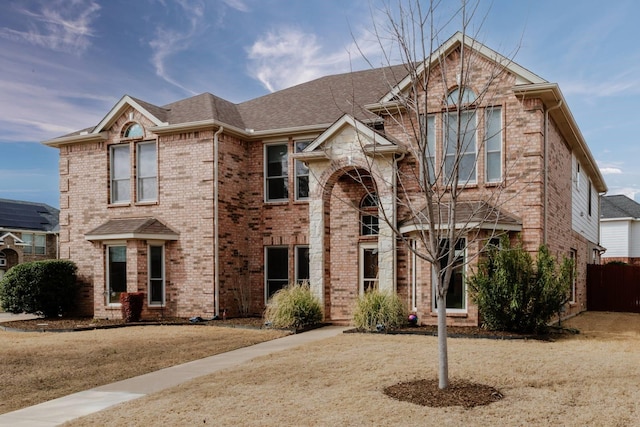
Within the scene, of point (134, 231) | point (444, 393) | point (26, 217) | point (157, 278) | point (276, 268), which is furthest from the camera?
point (26, 217)

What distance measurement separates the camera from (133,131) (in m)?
18.1

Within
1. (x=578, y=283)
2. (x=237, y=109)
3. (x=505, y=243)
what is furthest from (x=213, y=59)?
(x=578, y=283)

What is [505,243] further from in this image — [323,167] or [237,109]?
[237,109]

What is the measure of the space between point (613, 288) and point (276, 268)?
1354 centimetres

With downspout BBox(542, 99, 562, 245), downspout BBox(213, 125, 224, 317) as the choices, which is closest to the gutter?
downspout BBox(542, 99, 562, 245)

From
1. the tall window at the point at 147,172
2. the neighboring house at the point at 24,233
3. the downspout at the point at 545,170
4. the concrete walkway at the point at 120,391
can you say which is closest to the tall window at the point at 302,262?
the tall window at the point at 147,172

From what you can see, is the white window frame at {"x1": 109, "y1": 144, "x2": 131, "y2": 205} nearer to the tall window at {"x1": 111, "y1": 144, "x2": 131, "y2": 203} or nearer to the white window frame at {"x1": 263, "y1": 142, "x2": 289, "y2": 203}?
the tall window at {"x1": 111, "y1": 144, "x2": 131, "y2": 203}

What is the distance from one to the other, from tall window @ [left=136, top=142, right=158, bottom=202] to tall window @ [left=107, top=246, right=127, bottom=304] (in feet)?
5.94

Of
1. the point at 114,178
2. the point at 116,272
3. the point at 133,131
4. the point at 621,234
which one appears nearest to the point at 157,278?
the point at 116,272

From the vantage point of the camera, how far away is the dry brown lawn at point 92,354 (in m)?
8.20

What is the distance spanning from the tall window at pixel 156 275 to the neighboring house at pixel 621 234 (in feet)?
107

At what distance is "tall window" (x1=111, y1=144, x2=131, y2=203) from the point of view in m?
18.3

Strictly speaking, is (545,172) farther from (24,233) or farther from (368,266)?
(24,233)

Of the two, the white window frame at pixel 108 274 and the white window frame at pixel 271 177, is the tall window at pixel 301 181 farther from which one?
the white window frame at pixel 108 274
